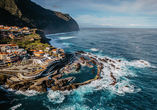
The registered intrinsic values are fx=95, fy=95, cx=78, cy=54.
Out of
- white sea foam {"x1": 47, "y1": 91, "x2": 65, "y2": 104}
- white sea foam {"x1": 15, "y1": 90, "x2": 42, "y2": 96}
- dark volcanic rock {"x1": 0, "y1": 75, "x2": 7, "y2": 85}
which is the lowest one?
white sea foam {"x1": 47, "y1": 91, "x2": 65, "y2": 104}

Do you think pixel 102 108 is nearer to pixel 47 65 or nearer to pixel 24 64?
pixel 47 65

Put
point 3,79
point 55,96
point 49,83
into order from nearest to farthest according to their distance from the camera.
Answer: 1. point 55,96
2. point 3,79
3. point 49,83

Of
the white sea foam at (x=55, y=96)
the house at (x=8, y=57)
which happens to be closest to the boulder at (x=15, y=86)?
the white sea foam at (x=55, y=96)

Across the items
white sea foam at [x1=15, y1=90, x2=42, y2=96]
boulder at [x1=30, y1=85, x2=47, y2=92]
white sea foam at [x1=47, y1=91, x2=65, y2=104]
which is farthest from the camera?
boulder at [x1=30, y1=85, x2=47, y2=92]

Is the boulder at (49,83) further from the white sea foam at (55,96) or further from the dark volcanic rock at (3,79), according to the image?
the dark volcanic rock at (3,79)

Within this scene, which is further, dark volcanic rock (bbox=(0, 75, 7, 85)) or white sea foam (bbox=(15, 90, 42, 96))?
dark volcanic rock (bbox=(0, 75, 7, 85))

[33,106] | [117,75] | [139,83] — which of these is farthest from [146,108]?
[33,106]

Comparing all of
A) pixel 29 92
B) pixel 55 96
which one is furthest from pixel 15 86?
pixel 55 96

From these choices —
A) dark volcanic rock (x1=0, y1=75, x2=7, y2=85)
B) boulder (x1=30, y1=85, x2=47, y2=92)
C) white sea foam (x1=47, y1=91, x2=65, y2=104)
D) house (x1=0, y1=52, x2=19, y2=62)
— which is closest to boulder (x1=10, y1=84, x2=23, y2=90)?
boulder (x1=30, y1=85, x2=47, y2=92)

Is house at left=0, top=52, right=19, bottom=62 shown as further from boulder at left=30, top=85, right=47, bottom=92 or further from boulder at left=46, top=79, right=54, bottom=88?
boulder at left=46, top=79, right=54, bottom=88

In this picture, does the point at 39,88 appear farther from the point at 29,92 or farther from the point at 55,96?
the point at 55,96

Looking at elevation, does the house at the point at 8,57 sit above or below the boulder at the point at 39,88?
above

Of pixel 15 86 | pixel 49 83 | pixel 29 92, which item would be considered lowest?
pixel 29 92
